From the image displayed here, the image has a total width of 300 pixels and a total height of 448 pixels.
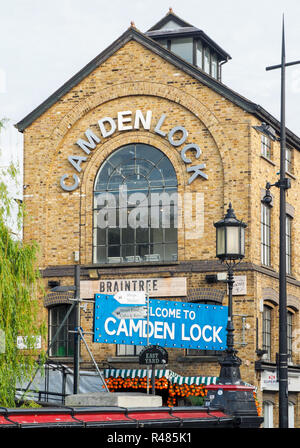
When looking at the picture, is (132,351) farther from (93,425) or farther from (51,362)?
(93,425)

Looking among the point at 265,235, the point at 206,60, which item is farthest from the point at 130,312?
the point at 206,60

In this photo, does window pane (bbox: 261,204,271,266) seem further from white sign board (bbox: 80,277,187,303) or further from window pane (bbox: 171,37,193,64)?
window pane (bbox: 171,37,193,64)

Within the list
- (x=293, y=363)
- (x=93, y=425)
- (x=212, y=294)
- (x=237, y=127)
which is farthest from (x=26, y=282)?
(x=293, y=363)

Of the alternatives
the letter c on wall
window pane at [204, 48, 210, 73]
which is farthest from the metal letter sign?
window pane at [204, 48, 210, 73]

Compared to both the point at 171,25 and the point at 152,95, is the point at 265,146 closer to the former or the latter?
the point at 152,95

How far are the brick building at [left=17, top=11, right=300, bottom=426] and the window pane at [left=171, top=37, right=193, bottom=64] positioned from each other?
3.08 meters

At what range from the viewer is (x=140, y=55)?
31.3m

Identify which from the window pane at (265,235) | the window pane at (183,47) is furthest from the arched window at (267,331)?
the window pane at (183,47)

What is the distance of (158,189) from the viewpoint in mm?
30500

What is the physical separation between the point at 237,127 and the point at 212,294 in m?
5.73

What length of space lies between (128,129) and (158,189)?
2.47 metres

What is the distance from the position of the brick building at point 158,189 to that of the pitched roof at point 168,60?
0.05 metres

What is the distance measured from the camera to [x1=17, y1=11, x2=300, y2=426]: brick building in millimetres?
29281
